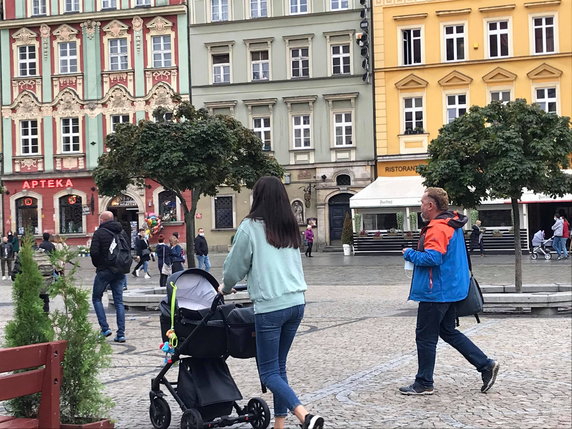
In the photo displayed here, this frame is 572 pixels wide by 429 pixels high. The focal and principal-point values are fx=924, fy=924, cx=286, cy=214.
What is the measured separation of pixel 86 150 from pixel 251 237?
4177 cm

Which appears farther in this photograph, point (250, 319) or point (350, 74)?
point (350, 74)

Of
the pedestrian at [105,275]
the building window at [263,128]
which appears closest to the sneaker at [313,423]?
the pedestrian at [105,275]

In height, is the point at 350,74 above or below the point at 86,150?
above

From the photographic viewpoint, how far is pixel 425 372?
8312 millimetres

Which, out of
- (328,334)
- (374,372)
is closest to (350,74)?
(328,334)

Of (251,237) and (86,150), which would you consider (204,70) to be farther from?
(251,237)

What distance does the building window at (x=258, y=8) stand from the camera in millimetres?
45500

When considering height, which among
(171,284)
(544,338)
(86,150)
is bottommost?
(544,338)

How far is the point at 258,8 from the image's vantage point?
150ft

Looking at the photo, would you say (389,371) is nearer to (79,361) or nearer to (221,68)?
(79,361)

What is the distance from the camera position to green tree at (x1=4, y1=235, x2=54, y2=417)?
Answer: 17.1ft

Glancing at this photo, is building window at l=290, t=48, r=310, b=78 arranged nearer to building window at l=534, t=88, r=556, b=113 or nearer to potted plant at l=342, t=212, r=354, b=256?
potted plant at l=342, t=212, r=354, b=256

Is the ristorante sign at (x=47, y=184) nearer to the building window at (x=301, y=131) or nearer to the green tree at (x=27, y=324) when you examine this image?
the building window at (x=301, y=131)

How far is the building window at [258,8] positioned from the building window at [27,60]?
1168 centimetres
